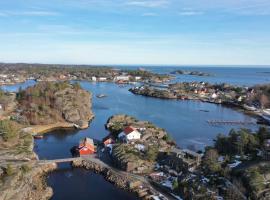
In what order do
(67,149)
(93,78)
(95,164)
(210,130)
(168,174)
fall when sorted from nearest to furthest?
1. (168,174)
2. (95,164)
3. (67,149)
4. (210,130)
5. (93,78)

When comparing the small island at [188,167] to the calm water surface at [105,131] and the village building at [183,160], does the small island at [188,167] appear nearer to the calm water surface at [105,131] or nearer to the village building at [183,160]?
the village building at [183,160]

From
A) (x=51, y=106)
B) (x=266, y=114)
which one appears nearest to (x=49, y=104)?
(x=51, y=106)

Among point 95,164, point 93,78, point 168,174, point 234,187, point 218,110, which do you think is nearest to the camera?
point 234,187

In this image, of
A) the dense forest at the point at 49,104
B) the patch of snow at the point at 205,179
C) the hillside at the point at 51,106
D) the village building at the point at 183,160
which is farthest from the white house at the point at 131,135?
the dense forest at the point at 49,104

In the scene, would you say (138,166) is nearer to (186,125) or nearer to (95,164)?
(95,164)

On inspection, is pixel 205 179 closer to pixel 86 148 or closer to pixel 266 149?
pixel 266 149

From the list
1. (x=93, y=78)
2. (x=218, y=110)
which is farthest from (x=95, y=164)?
(x=93, y=78)
